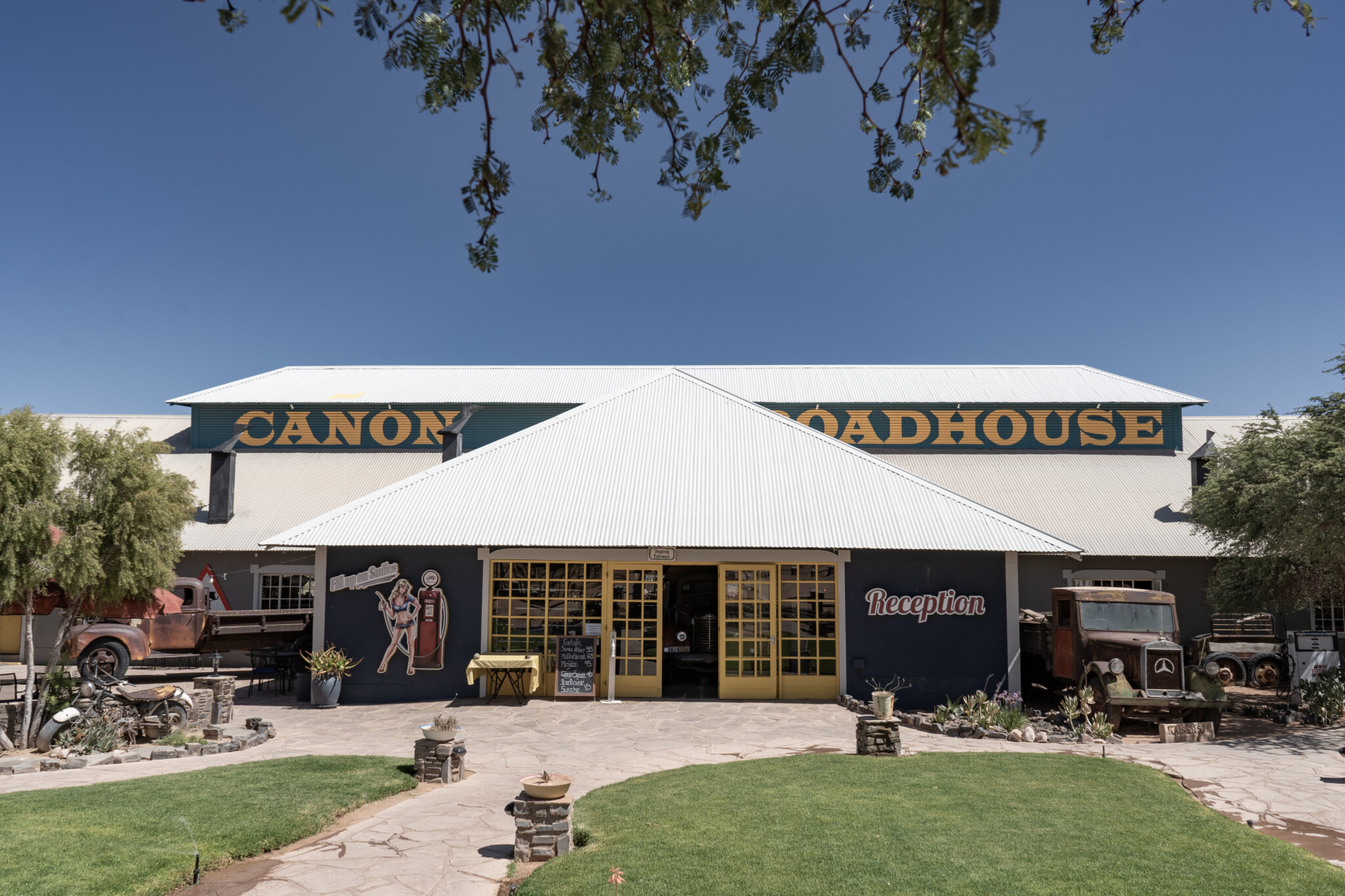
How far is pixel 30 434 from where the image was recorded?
10578 mm

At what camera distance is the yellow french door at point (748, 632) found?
1509cm

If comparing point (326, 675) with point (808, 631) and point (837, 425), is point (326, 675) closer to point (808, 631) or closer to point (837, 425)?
point (808, 631)

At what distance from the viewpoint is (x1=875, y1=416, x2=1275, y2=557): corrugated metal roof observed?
20328 millimetres

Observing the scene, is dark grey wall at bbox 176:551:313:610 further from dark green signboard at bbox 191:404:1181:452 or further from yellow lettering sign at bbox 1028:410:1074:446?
yellow lettering sign at bbox 1028:410:1074:446

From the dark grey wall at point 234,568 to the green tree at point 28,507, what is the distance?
10330mm

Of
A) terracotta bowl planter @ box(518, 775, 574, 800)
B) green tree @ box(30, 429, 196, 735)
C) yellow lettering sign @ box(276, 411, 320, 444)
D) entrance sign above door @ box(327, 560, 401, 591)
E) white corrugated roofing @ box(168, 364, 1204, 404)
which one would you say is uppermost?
white corrugated roofing @ box(168, 364, 1204, 404)

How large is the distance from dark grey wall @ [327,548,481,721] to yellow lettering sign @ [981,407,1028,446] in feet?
55.8

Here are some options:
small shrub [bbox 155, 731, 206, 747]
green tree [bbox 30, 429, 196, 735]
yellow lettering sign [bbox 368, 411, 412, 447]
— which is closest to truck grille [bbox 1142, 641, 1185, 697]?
small shrub [bbox 155, 731, 206, 747]

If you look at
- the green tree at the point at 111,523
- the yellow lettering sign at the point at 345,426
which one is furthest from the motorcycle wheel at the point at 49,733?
the yellow lettering sign at the point at 345,426

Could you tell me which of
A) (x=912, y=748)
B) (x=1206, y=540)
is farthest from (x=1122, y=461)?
(x=912, y=748)

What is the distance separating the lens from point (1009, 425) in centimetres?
2530

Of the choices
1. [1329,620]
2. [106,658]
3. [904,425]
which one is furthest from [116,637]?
[1329,620]

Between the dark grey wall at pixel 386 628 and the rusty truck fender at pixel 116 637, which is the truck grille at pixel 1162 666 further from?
the rusty truck fender at pixel 116 637

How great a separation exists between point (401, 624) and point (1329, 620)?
22.0m
